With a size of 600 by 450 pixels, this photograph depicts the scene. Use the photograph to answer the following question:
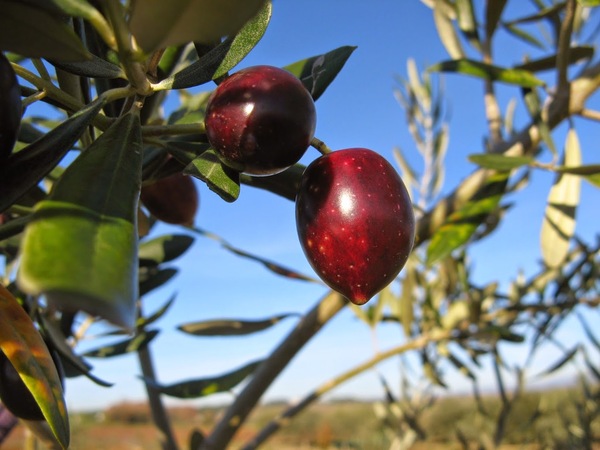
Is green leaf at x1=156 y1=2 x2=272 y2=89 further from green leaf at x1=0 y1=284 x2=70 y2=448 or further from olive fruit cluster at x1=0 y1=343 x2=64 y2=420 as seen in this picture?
olive fruit cluster at x1=0 y1=343 x2=64 y2=420

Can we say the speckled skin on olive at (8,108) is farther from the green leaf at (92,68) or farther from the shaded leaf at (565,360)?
the shaded leaf at (565,360)

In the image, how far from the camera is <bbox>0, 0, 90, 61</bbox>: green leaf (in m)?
0.39

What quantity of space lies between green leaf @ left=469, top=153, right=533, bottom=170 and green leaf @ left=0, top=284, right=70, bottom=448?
702 millimetres

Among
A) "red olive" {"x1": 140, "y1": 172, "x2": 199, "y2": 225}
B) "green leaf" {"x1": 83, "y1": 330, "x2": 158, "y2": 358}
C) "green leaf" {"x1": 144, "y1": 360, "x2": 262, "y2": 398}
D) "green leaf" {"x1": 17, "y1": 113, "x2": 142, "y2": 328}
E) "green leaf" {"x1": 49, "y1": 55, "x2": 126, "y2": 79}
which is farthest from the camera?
"green leaf" {"x1": 83, "y1": 330, "x2": 158, "y2": 358}

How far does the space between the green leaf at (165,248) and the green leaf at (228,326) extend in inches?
8.4

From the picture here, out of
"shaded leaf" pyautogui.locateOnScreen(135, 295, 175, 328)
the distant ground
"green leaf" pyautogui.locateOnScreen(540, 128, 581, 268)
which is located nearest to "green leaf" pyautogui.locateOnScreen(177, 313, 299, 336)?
"shaded leaf" pyautogui.locateOnScreen(135, 295, 175, 328)

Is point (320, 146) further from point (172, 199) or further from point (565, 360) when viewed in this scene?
point (565, 360)

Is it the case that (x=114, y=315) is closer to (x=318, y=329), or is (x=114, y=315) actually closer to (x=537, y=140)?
(x=318, y=329)

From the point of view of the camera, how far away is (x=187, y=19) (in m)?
0.39

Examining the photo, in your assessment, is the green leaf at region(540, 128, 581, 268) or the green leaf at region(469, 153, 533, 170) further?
the green leaf at region(540, 128, 581, 268)

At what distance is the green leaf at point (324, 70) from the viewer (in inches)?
27.7

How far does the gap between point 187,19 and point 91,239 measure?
0.16 meters

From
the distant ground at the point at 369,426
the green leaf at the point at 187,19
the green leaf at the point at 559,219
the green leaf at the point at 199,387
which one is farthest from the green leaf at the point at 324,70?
the distant ground at the point at 369,426

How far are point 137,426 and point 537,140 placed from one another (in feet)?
63.2
